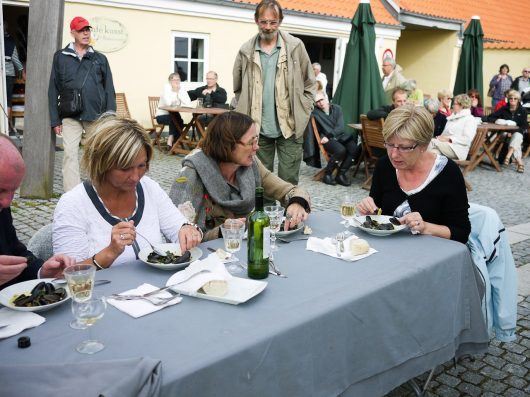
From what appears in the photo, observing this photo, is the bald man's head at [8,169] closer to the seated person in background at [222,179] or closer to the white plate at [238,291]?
the white plate at [238,291]

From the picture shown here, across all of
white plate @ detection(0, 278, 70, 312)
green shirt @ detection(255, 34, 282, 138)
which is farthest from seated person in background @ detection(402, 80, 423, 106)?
white plate @ detection(0, 278, 70, 312)

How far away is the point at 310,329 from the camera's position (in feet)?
5.34

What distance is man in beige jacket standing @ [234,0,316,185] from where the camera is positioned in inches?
200

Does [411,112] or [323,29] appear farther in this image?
[323,29]

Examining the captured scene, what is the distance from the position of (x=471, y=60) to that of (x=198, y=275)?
39.3ft

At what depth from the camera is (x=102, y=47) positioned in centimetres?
995

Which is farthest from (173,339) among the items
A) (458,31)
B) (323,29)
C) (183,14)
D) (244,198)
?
(458,31)

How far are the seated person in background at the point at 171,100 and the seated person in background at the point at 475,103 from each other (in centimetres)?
638

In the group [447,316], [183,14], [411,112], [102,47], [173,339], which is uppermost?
[183,14]

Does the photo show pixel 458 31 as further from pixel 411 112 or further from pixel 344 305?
pixel 344 305

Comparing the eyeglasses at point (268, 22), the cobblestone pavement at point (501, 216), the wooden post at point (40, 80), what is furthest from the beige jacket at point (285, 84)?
the wooden post at point (40, 80)

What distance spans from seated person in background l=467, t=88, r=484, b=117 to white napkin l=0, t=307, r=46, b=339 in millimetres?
11735

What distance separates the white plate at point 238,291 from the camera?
170cm

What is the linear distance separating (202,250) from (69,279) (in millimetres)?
796
